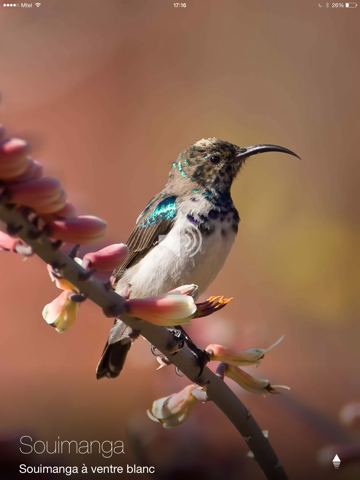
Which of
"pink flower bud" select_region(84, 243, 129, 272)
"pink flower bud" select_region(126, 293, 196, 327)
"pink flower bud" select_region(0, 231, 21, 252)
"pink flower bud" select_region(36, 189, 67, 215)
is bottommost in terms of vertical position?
"pink flower bud" select_region(126, 293, 196, 327)

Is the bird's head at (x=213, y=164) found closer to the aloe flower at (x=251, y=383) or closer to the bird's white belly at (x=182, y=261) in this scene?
the bird's white belly at (x=182, y=261)

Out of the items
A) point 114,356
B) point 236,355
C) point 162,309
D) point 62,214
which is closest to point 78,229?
point 62,214

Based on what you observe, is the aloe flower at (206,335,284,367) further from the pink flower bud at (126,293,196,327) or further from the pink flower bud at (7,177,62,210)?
the pink flower bud at (7,177,62,210)

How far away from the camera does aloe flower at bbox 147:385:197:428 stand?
0.69m

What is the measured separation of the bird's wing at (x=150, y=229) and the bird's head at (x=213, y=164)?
0.10m

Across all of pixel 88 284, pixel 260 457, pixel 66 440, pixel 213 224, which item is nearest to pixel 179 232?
pixel 213 224

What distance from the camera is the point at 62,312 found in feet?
1.69

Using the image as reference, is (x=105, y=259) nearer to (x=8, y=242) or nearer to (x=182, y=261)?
(x=8, y=242)

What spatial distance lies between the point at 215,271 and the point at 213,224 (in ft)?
0.39

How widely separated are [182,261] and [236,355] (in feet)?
1.87

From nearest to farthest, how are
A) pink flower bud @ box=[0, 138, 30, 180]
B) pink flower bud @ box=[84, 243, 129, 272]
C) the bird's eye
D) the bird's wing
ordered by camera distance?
pink flower bud @ box=[0, 138, 30, 180] → pink flower bud @ box=[84, 243, 129, 272] → the bird's wing → the bird's eye

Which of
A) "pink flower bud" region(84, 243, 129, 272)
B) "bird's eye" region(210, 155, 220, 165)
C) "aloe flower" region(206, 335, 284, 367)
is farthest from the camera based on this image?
"bird's eye" region(210, 155, 220, 165)

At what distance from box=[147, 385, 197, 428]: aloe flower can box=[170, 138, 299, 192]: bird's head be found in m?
0.77

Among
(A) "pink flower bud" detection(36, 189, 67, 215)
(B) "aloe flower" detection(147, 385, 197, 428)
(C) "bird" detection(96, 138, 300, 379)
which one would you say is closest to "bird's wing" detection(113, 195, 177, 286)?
(C) "bird" detection(96, 138, 300, 379)
